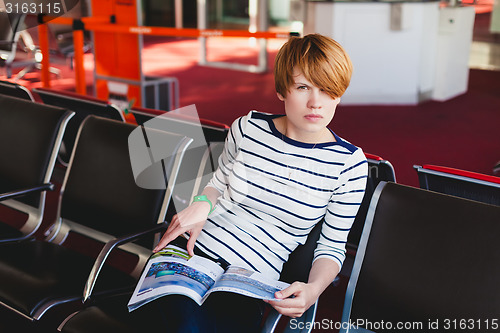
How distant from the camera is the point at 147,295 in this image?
1425 mm

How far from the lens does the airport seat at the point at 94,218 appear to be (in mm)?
1843

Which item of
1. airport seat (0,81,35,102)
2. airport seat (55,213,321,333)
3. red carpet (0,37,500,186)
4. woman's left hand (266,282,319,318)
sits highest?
airport seat (0,81,35,102)

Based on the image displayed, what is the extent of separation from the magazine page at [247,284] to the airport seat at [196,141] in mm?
836

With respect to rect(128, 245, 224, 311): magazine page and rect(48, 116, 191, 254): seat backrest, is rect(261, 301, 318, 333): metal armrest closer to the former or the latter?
rect(128, 245, 224, 311): magazine page

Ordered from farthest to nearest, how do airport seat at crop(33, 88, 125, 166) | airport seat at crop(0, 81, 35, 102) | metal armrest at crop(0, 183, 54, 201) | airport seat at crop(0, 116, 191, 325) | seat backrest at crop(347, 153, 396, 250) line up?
airport seat at crop(0, 81, 35, 102), airport seat at crop(33, 88, 125, 166), metal armrest at crop(0, 183, 54, 201), seat backrest at crop(347, 153, 396, 250), airport seat at crop(0, 116, 191, 325)

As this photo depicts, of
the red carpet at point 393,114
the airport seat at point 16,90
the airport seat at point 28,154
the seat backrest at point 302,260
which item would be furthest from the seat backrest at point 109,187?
the red carpet at point 393,114

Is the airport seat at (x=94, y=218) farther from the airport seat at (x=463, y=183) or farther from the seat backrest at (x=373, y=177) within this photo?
the airport seat at (x=463, y=183)

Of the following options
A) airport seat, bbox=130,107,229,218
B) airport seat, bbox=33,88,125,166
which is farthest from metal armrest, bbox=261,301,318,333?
airport seat, bbox=33,88,125,166

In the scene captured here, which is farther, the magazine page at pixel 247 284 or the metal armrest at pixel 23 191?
the metal armrest at pixel 23 191

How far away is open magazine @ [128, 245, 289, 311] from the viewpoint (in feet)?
4.53

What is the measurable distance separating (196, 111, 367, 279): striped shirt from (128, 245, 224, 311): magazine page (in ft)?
0.25

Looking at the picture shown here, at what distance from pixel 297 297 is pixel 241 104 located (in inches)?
206

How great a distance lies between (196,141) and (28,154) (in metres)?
0.70

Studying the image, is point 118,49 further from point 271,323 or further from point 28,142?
point 271,323
